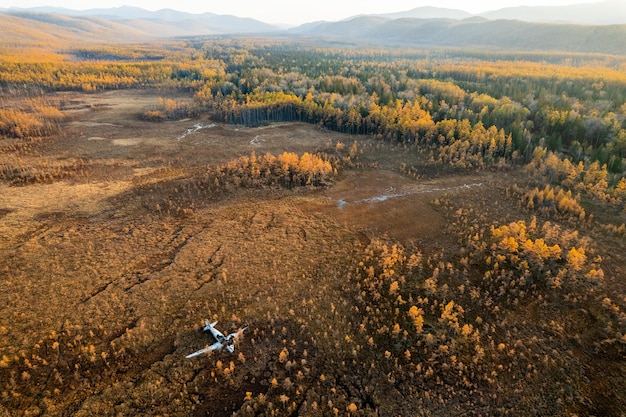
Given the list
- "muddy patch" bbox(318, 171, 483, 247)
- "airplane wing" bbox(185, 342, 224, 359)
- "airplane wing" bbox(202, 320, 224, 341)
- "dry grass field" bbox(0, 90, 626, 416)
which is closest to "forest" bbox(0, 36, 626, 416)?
"dry grass field" bbox(0, 90, 626, 416)

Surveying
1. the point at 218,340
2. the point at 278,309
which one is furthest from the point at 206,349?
the point at 278,309

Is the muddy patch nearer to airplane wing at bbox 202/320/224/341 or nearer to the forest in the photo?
the forest

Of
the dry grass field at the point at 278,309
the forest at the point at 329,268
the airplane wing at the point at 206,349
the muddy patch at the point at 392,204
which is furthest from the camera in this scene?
the muddy patch at the point at 392,204

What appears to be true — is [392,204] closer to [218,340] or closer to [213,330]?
[213,330]

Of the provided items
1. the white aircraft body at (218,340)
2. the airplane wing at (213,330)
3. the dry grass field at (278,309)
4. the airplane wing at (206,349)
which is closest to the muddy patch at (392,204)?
the dry grass field at (278,309)

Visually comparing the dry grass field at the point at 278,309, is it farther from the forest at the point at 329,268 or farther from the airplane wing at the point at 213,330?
the airplane wing at the point at 213,330

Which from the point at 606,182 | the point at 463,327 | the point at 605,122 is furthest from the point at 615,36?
the point at 463,327
